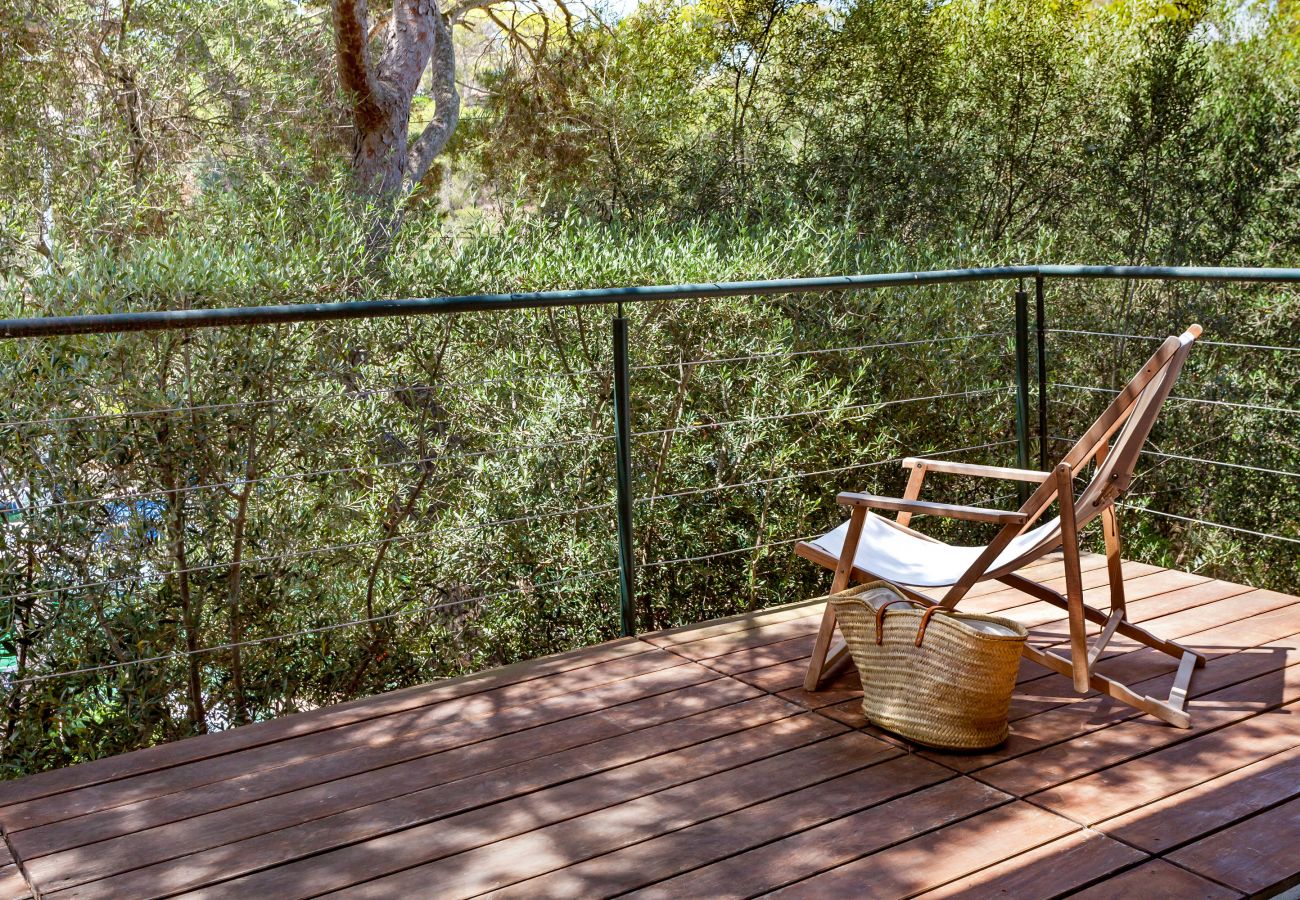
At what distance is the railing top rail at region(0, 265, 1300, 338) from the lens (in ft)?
8.98

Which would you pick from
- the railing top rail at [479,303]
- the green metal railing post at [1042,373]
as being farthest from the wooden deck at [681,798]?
the green metal railing post at [1042,373]

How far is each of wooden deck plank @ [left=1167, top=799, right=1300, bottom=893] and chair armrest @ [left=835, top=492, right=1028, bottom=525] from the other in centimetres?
77

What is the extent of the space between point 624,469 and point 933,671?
48.7 inches

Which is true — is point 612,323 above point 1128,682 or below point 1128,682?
above

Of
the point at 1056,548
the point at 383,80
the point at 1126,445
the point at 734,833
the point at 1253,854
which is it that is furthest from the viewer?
the point at 383,80

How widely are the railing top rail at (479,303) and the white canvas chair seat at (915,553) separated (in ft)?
2.71

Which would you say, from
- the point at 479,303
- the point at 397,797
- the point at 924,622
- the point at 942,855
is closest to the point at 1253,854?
the point at 942,855

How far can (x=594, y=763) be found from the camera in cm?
279

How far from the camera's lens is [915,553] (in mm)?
3219

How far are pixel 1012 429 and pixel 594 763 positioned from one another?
12.8ft

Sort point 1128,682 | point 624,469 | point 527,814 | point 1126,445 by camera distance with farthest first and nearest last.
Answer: point 624,469
point 1128,682
point 1126,445
point 527,814

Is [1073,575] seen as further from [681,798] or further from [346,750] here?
[346,750]

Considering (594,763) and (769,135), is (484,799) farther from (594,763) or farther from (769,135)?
(769,135)

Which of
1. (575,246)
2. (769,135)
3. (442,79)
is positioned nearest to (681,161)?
(769,135)
